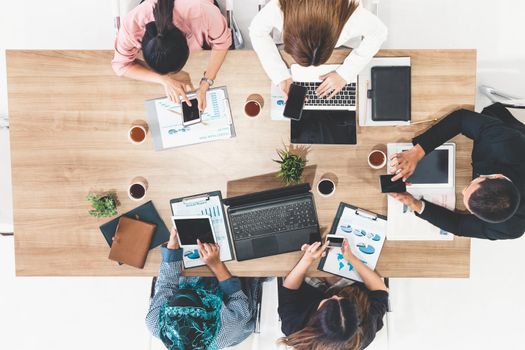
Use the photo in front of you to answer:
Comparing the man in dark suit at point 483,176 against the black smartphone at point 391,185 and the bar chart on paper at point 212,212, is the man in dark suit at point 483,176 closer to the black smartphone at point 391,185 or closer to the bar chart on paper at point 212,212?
the black smartphone at point 391,185

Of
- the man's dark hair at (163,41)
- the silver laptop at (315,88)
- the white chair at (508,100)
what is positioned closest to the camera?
the man's dark hair at (163,41)

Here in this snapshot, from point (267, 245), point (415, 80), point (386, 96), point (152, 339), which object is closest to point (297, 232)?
point (267, 245)

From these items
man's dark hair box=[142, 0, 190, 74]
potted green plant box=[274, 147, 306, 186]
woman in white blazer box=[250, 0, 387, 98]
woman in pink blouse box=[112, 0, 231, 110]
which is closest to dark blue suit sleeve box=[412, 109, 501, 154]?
woman in white blazer box=[250, 0, 387, 98]

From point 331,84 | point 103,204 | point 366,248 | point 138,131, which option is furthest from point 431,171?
point 103,204

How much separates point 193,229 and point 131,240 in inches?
11.0

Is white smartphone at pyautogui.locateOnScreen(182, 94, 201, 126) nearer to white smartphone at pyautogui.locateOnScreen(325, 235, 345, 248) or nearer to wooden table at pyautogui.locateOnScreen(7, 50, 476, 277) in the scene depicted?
wooden table at pyautogui.locateOnScreen(7, 50, 476, 277)

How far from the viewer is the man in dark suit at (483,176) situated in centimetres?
162

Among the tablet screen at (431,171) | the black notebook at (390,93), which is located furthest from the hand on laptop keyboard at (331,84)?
the tablet screen at (431,171)

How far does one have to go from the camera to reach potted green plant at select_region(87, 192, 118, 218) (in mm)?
1878

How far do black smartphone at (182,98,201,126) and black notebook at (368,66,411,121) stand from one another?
75cm

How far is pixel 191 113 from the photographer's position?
1.87m

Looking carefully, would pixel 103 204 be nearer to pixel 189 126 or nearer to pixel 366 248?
pixel 189 126

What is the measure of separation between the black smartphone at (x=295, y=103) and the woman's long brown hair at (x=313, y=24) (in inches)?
11.5

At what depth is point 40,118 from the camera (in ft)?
6.29
